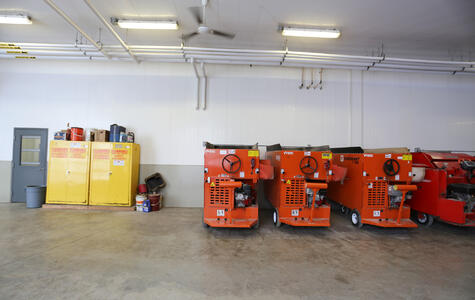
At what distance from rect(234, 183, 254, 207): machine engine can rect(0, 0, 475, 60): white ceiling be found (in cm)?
342

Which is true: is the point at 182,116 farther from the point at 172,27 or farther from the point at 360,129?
the point at 360,129

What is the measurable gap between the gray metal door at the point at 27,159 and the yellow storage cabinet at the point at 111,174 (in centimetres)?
180

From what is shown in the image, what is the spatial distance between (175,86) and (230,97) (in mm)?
1561

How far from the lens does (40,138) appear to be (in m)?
5.50

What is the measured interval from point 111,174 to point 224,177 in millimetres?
3162

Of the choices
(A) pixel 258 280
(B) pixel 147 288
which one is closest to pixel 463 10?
(A) pixel 258 280

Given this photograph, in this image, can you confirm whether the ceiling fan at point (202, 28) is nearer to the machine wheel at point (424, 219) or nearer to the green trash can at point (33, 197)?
the green trash can at point (33, 197)

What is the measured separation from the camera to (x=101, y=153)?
495 cm

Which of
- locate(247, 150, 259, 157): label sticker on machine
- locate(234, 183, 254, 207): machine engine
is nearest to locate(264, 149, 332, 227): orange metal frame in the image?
locate(247, 150, 259, 157): label sticker on machine

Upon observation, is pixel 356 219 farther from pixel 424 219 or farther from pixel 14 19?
pixel 14 19

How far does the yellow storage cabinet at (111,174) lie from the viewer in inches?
193

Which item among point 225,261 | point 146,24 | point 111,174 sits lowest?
point 225,261

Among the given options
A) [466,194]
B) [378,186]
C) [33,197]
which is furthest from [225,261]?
[33,197]

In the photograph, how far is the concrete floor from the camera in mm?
2098
